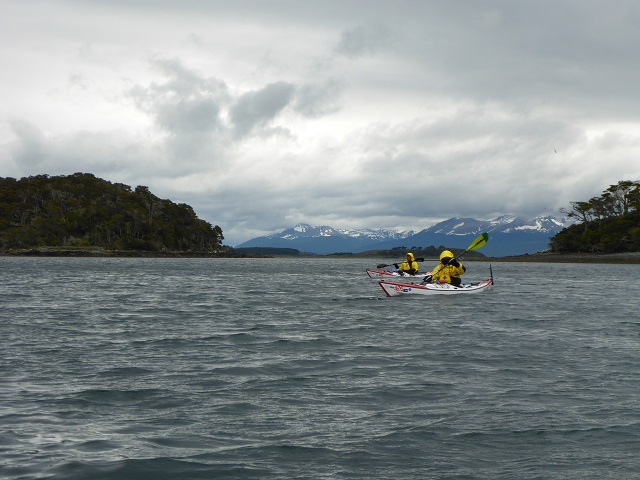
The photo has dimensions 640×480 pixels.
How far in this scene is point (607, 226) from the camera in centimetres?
15900

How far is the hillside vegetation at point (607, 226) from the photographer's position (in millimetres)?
152125

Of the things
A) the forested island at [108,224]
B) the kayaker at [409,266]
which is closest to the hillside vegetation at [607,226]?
the forested island at [108,224]

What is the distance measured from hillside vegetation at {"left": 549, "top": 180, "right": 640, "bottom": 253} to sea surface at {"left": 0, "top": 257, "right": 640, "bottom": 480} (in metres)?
136

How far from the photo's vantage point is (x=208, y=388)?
15297 mm

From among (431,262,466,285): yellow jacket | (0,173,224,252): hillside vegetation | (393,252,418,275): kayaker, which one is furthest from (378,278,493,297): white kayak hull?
(0,173,224,252): hillside vegetation

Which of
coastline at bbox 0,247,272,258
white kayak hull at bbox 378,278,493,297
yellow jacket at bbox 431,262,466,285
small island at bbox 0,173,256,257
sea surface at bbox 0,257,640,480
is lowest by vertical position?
sea surface at bbox 0,257,640,480

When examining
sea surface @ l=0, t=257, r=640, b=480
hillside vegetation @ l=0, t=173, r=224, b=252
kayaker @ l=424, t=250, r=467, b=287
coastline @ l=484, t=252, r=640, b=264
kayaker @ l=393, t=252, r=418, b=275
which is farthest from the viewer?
hillside vegetation @ l=0, t=173, r=224, b=252

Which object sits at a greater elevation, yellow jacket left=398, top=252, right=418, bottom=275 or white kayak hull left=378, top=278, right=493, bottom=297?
yellow jacket left=398, top=252, right=418, bottom=275

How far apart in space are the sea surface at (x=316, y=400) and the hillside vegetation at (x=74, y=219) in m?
150

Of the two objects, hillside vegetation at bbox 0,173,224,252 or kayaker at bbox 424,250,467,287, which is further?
hillside vegetation at bbox 0,173,224,252

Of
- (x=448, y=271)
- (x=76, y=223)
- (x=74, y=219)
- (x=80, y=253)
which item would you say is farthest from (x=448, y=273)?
(x=74, y=219)

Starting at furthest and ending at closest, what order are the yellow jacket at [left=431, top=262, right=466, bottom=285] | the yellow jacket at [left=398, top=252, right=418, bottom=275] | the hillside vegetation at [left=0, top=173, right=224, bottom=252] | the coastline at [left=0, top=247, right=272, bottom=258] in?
the hillside vegetation at [left=0, top=173, right=224, bottom=252] → the coastline at [left=0, top=247, right=272, bottom=258] → the yellow jacket at [left=398, top=252, right=418, bottom=275] → the yellow jacket at [left=431, top=262, right=466, bottom=285]

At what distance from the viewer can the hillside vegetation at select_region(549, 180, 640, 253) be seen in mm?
152125

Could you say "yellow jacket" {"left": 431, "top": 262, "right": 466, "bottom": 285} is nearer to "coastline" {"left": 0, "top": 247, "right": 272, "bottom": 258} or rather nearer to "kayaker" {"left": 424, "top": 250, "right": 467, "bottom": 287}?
"kayaker" {"left": 424, "top": 250, "right": 467, "bottom": 287}
